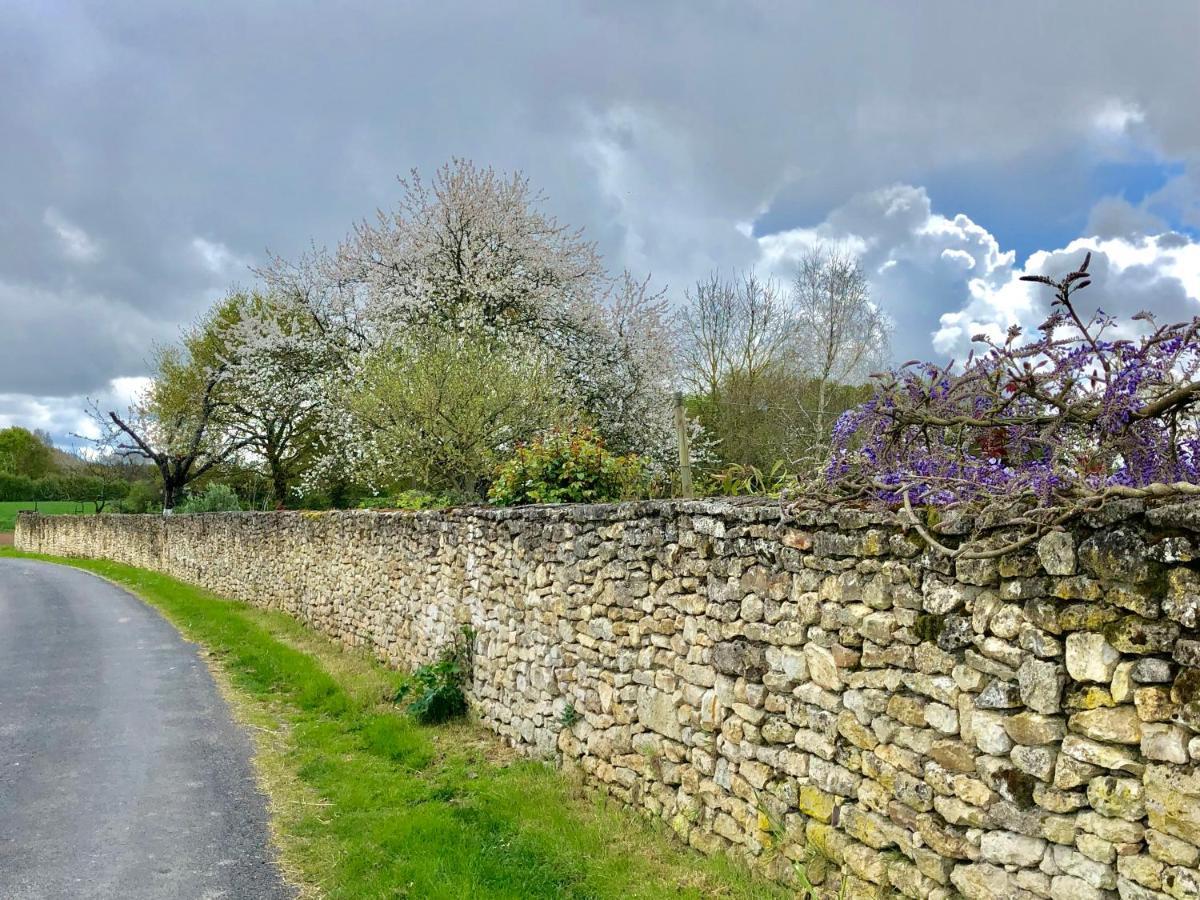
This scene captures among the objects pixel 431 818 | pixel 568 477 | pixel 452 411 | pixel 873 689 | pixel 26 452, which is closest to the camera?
pixel 873 689

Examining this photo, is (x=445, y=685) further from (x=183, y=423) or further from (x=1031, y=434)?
(x=183, y=423)

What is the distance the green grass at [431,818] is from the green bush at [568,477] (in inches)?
95.8

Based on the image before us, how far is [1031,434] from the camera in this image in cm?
382

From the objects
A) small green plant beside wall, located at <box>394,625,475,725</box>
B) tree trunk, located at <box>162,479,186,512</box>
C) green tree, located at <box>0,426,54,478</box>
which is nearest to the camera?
small green plant beside wall, located at <box>394,625,475,725</box>

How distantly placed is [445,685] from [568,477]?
243 cm

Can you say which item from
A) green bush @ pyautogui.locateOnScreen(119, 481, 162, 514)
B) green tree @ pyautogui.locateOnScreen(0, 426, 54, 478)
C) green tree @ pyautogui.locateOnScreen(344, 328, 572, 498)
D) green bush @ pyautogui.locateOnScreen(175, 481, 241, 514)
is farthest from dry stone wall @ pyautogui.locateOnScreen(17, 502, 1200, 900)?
green tree @ pyautogui.locateOnScreen(0, 426, 54, 478)

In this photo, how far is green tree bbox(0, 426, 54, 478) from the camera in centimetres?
6203

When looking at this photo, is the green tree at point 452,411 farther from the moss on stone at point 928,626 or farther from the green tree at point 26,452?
the green tree at point 26,452

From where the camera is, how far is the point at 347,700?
8828 millimetres

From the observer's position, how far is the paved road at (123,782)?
5.12 meters

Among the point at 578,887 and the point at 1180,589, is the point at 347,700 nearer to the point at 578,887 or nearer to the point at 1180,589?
the point at 578,887

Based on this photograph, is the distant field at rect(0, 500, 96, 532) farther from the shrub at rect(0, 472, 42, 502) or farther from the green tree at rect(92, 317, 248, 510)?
the green tree at rect(92, 317, 248, 510)

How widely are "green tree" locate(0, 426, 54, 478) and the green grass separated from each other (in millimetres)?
64769

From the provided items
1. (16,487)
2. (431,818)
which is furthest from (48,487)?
(431,818)
